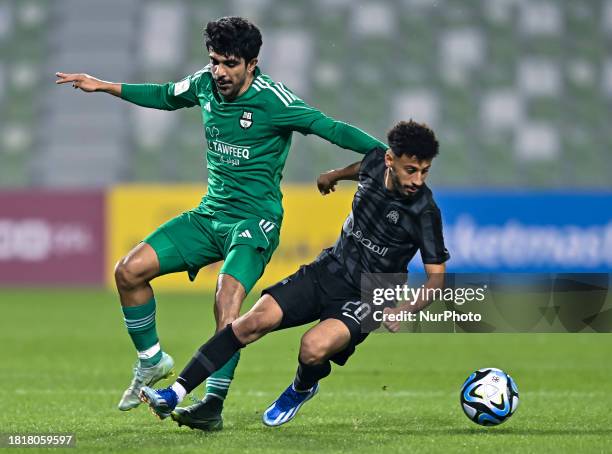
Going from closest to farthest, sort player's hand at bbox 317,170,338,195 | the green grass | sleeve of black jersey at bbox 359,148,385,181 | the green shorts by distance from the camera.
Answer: the green grass, sleeve of black jersey at bbox 359,148,385,181, the green shorts, player's hand at bbox 317,170,338,195

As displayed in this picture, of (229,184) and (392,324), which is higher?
(229,184)

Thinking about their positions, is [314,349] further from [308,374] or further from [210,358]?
[210,358]

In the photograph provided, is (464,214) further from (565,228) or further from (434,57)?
(434,57)

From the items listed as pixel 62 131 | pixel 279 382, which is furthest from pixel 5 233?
pixel 279 382

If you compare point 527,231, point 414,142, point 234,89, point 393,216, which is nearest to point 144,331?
point 234,89

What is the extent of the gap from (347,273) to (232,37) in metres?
1.39

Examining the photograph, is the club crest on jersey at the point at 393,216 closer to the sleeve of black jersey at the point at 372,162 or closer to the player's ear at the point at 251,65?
the sleeve of black jersey at the point at 372,162

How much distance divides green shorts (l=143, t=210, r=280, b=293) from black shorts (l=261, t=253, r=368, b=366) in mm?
244

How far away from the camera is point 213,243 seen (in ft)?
20.8

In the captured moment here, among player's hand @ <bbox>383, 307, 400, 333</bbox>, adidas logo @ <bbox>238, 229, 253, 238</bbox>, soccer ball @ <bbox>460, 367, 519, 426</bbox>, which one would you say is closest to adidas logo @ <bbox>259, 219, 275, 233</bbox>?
adidas logo @ <bbox>238, 229, 253, 238</bbox>

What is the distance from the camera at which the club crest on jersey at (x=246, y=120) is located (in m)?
6.26

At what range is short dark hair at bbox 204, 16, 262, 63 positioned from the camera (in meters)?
6.00

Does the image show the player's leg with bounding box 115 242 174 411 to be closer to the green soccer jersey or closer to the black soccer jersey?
the green soccer jersey

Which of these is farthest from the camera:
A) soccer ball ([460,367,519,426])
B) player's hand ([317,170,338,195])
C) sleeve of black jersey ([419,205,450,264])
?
player's hand ([317,170,338,195])
